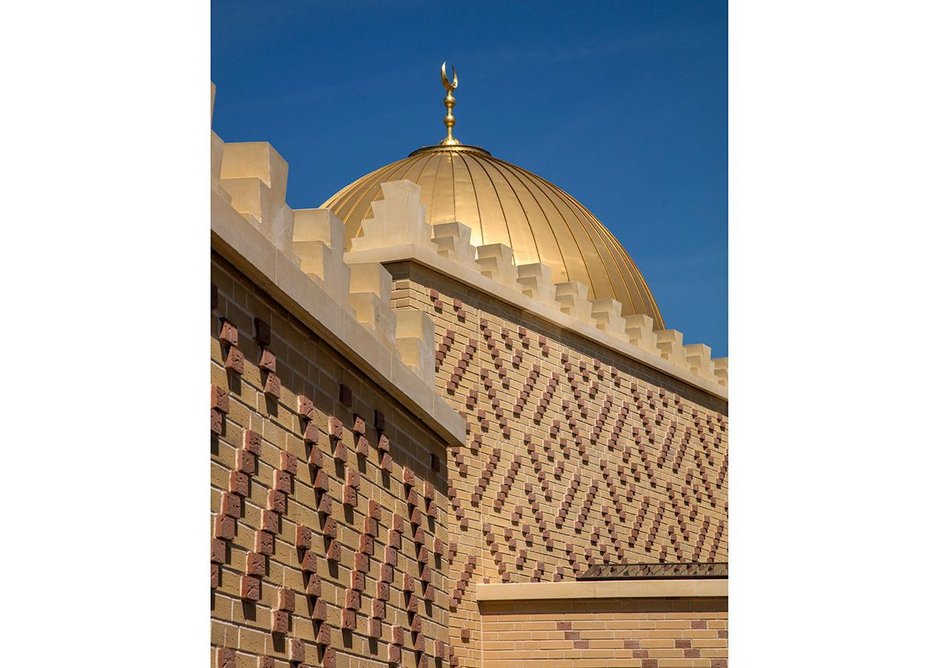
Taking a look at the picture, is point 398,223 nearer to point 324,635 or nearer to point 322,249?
point 322,249

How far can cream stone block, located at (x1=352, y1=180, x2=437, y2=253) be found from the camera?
13.0 m

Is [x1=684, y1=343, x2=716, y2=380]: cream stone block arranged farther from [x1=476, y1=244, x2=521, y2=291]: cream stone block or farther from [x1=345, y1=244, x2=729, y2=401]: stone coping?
[x1=476, y1=244, x2=521, y2=291]: cream stone block

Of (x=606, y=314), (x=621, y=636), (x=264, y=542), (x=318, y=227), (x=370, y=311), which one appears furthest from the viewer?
(x=606, y=314)

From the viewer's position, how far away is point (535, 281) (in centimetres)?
1439

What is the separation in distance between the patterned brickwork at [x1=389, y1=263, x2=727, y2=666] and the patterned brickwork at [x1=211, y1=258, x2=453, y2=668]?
392cm

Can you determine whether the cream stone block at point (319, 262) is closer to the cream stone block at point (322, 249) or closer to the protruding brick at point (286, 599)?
the cream stone block at point (322, 249)

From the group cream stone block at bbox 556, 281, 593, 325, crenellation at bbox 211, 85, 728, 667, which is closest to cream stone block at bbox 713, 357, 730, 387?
crenellation at bbox 211, 85, 728, 667

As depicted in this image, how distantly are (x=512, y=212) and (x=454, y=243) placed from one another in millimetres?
3100

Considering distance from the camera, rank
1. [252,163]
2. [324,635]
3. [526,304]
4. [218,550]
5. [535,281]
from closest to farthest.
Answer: [218,550]
[252,163]
[324,635]
[526,304]
[535,281]

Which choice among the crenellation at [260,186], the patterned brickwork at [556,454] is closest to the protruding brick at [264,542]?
the crenellation at [260,186]

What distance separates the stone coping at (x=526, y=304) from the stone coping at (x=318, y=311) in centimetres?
220

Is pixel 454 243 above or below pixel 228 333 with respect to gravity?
above

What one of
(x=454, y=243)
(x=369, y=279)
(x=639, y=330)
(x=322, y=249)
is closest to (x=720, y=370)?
(x=639, y=330)

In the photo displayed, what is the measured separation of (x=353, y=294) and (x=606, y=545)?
23.6 ft
